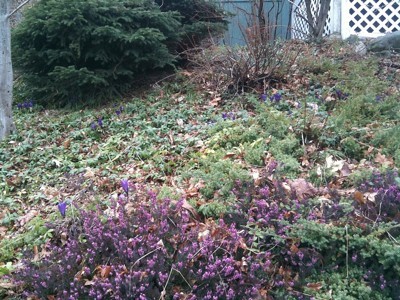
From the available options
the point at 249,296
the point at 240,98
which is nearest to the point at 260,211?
the point at 249,296

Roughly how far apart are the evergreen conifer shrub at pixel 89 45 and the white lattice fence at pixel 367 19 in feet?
11.5

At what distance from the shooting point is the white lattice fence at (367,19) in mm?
8711

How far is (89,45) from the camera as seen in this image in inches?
259

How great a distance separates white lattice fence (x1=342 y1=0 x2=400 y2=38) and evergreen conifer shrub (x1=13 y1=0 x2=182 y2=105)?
3520mm

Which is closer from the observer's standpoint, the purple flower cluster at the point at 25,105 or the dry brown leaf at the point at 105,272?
the dry brown leaf at the point at 105,272

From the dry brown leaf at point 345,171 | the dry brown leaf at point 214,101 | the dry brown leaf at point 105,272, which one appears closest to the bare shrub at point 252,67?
the dry brown leaf at point 214,101

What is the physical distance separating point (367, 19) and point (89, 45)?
541cm

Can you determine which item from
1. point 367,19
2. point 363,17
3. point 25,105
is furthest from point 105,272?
point 367,19

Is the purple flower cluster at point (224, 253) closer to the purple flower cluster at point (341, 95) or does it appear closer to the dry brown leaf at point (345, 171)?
the dry brown leaf at point (345, 171)

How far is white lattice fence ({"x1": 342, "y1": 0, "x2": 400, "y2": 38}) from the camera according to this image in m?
8.71

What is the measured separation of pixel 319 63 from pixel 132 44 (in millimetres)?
2611

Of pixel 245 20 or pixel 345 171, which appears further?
pixel 245 20

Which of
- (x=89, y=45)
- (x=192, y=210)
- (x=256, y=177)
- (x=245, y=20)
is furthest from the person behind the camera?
(x=245, y=20)

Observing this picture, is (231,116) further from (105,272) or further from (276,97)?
(105,272)
